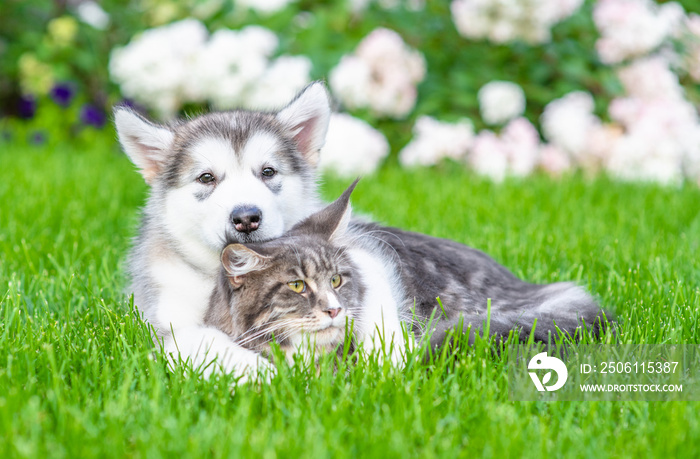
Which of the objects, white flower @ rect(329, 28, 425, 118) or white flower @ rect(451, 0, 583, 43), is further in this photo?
white flower @ rect(329, 28, 425, 118)

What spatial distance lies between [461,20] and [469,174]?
160 cm

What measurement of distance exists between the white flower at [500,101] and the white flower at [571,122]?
1.10ft

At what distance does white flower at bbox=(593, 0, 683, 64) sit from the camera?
6660 mm

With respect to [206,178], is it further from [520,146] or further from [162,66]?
[162,66]

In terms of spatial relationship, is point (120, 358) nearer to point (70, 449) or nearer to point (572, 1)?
point (70, 449)

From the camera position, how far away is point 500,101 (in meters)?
6.84

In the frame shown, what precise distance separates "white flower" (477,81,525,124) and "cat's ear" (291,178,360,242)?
4.36 metres

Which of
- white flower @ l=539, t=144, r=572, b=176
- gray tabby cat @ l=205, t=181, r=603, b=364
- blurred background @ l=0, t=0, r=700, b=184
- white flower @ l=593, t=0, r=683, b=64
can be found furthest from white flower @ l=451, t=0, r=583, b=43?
gray tabby cat @ l=205, t=181, r=603, b=364

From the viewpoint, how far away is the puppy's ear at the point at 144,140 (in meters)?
3.11

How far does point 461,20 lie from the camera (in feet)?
22.7

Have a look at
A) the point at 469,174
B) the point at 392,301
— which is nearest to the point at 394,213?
the point at 469,174

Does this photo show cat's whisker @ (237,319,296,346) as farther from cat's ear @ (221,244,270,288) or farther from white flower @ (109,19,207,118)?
white flower @ (109,19,207,118)

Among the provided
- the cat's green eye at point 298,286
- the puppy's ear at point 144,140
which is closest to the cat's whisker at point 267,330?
the cat's green eye at point 298,286

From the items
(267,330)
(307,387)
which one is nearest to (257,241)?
(267,330)
